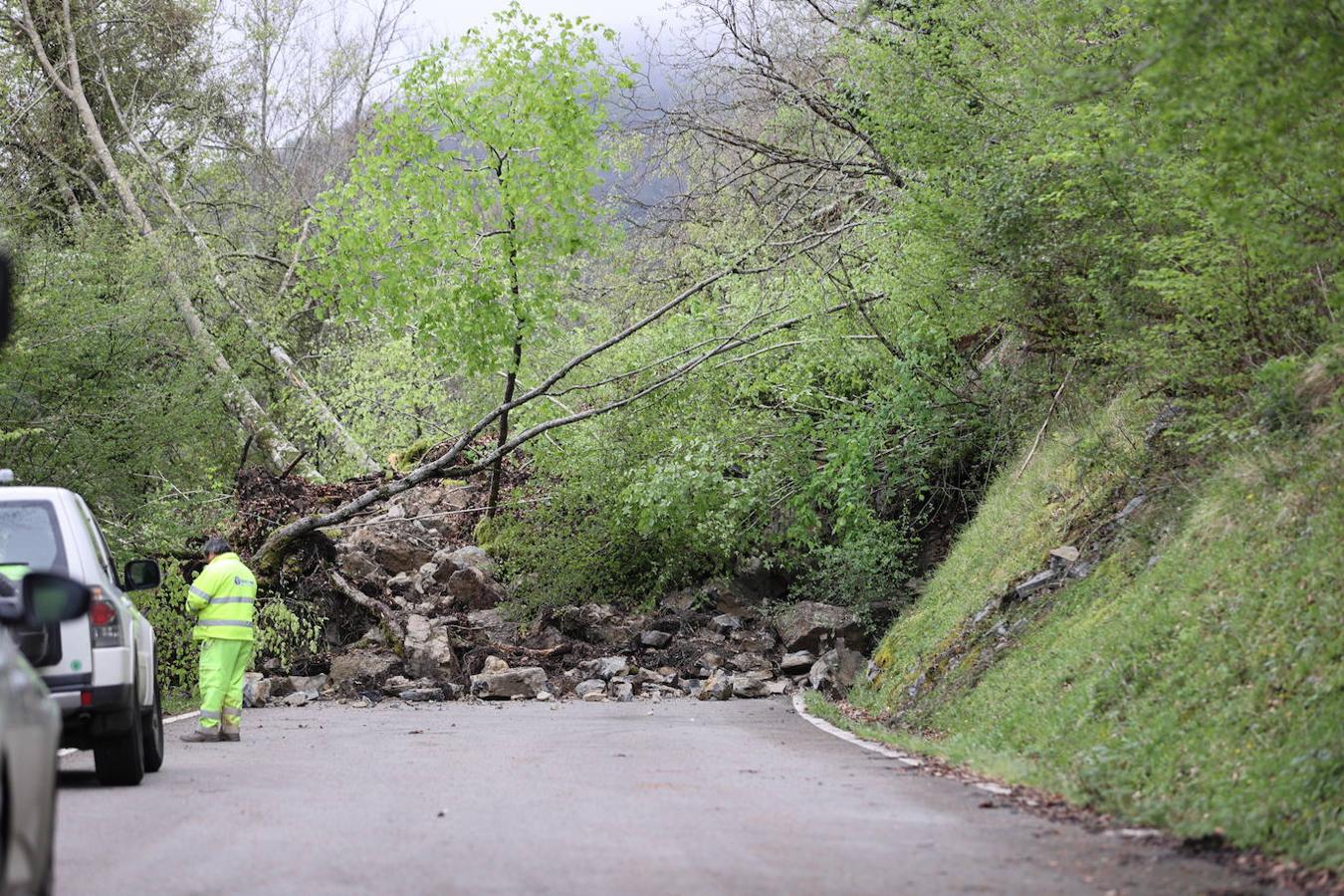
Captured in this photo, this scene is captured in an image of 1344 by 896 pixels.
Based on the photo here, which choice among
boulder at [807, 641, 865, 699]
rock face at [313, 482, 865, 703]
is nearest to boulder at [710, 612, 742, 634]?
rock face at [313, 482, 865, 703]

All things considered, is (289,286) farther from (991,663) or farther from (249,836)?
(249,836)

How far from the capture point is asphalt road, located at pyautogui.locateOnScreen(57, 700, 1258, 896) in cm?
643

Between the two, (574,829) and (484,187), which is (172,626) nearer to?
(484,187)

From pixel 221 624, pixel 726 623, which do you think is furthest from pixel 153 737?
pixel 726 623

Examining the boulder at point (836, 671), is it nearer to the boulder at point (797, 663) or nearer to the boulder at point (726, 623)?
the boulder at point (797, 663)

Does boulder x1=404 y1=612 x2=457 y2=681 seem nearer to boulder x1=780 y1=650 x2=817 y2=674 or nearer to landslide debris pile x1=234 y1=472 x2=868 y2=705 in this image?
landslide debris pile x1=234 y1=472 x2=868 y2=705

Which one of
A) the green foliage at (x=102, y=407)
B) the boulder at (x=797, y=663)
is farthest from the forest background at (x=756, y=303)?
the boulder at (x=797, y=663)

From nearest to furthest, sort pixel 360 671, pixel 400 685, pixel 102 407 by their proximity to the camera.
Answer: pixel 102 407 → pixel 400 685 → pixel 360 671

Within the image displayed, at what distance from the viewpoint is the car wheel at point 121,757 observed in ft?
33.2

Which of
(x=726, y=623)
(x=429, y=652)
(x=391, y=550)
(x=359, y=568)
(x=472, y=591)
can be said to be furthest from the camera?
(x=391, y=550)

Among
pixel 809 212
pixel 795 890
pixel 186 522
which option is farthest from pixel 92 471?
pixel 795 890

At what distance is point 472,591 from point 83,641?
17127 mm

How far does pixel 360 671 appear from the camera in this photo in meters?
22.9

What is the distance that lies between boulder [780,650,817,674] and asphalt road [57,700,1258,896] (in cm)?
978
